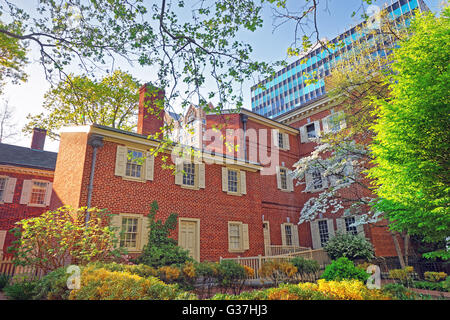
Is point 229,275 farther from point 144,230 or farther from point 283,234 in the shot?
point 283,234

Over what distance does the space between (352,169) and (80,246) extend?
14439 millimetres

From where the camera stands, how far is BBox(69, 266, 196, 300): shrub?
14.5 ft

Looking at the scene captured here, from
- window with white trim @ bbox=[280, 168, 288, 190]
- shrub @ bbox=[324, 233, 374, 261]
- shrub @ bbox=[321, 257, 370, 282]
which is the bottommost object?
shrub @ bbox=[321, 257, 370, 282]

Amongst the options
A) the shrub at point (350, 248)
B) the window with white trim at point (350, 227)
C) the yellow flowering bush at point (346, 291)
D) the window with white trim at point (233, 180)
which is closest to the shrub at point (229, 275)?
the yellow flowering bush at point (346, 291)

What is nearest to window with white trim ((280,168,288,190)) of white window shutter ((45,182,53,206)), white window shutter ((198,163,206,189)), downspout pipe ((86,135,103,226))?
white window shutter ((198,163,206,189))

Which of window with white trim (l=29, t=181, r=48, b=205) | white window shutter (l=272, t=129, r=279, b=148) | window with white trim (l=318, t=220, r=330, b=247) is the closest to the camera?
window with white trim (l=29, t=181, r=48, b=205)

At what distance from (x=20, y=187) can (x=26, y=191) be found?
0.45 metres

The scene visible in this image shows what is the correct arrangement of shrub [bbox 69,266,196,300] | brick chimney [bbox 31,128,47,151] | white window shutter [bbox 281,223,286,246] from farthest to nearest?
brick chimney [bbox 31,128,47,151] → white window shutter [bbox 281,223,286,246] → shrub [bbox 69,266,196,300]

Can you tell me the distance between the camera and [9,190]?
16953 mm

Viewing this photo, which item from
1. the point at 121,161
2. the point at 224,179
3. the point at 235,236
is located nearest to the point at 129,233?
the point at 121,161

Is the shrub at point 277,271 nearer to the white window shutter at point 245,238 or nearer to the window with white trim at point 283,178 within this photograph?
the white window shutter at point 245,238

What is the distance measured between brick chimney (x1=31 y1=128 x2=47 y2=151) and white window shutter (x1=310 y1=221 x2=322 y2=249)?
71.7 ft

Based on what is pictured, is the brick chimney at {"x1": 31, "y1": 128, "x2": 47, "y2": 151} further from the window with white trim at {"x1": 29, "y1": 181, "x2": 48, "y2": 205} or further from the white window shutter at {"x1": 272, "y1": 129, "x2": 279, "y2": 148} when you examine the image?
the white window shutter at {"x1": 272, "y1": 129, "x2": 279, "y2": 148}
